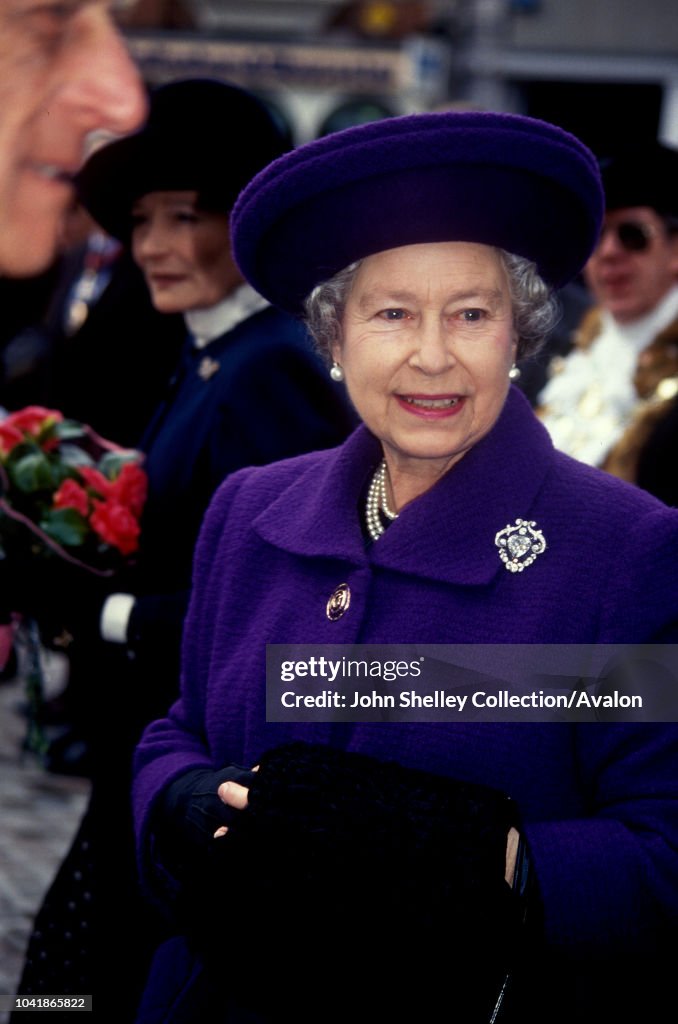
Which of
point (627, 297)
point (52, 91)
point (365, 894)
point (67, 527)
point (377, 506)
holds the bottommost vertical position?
point (365, 894)

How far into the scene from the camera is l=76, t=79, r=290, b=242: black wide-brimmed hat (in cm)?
322

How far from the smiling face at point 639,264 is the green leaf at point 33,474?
80.1 inches

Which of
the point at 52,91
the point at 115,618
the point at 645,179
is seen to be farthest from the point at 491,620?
the point at 52,91

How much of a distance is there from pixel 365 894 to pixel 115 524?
5.03 feet

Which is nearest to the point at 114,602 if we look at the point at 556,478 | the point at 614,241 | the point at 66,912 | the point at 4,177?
the point at 66,912

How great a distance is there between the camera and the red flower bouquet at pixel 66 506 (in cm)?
307

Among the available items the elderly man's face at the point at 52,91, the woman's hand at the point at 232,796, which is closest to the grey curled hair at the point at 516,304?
the woman's hand at the point at 232,796

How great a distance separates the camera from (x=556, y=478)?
206cm

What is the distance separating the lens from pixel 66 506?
3.08 metres

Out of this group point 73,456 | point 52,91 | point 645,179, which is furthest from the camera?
point 52,91

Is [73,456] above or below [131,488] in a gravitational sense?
above

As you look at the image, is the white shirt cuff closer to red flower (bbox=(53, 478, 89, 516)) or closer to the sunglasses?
red flower (bbox=(53, 478, 89, 516))

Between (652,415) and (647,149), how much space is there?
39.1 inches

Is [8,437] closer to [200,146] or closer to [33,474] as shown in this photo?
[33,474]
